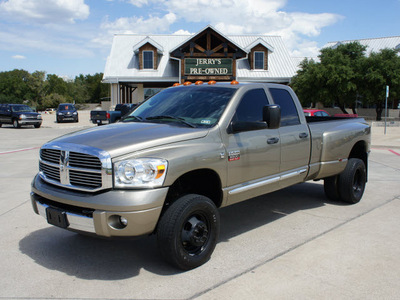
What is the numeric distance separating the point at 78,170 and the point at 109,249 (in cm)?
129

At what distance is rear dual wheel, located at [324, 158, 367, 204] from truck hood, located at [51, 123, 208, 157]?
320cm

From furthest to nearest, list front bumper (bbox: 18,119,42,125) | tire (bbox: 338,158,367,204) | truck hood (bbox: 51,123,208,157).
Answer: front bumper (bbox: 18,119,42,125), tire (bbox: 338,158,367,204), truck hood (bbox: 51,123,208,157)

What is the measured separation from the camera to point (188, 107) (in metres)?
4.65

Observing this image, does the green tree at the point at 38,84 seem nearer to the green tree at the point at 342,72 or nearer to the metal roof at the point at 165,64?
the metal roof at the point at 165,64

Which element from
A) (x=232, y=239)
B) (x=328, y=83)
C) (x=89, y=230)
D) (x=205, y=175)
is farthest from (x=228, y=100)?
(x=328, y=83)

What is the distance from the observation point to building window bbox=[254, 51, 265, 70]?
33219 mm

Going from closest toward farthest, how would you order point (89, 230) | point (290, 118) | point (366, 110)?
point (89, 230), point (290, 118), point (366, 110)

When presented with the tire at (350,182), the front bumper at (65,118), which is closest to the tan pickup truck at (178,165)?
the tire at (350,182)

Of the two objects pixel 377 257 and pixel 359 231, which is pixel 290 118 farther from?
pixel 377 257

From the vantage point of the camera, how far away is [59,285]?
3.57 metres

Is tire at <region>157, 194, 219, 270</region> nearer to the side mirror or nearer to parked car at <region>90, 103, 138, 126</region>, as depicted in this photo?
the side mirror

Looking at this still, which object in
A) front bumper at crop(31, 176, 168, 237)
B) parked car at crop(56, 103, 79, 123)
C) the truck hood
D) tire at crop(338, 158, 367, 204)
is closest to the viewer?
front bumper at crop(31, 176, 168, 237)

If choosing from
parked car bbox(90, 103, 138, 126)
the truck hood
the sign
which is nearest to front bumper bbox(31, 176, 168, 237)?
the truck hood

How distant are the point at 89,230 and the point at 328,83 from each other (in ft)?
99.8
